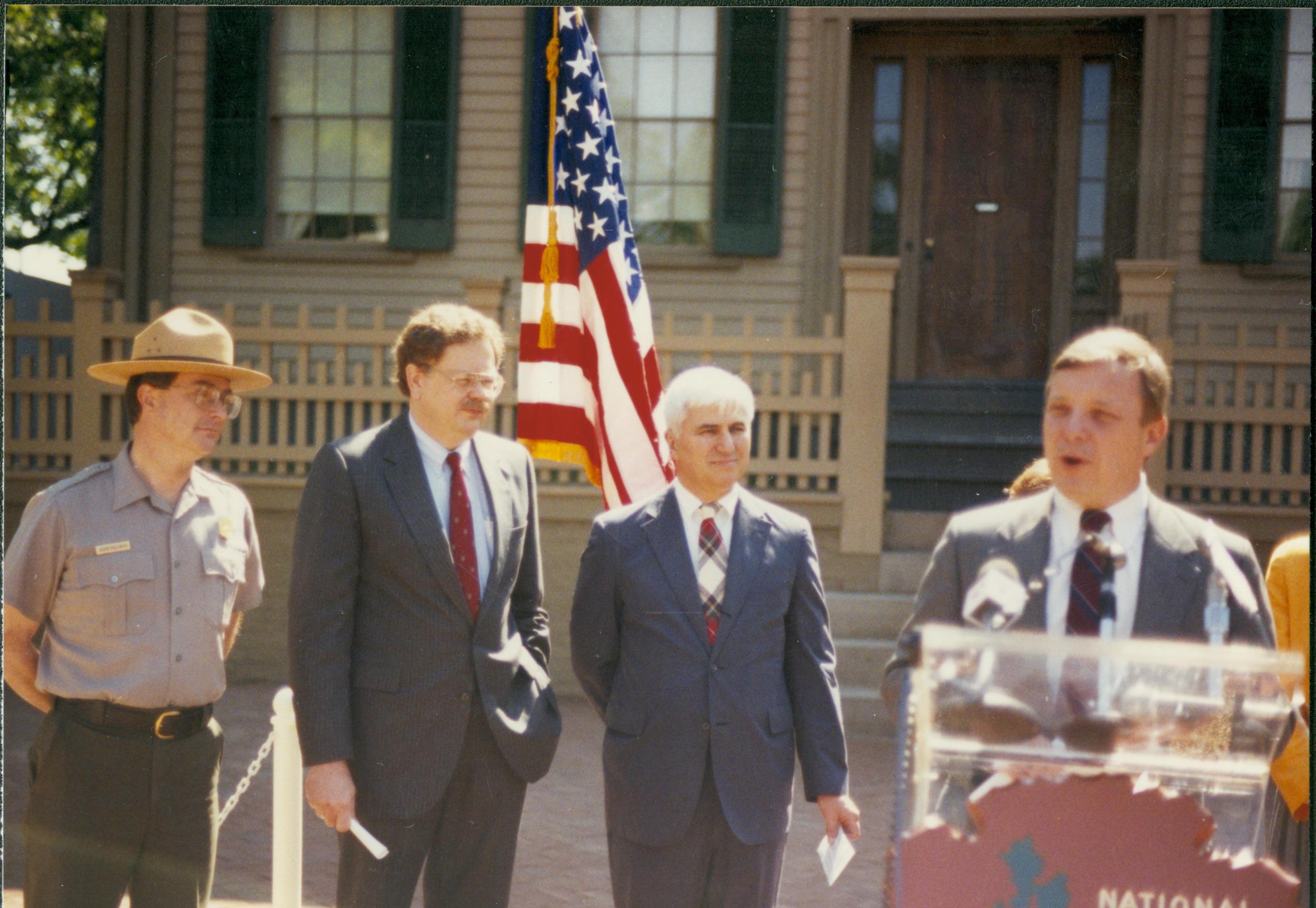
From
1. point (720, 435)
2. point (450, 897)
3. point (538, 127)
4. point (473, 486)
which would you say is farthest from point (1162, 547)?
point (538, 127)

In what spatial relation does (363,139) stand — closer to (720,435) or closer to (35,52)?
(35,52)

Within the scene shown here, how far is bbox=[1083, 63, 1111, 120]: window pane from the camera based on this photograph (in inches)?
363

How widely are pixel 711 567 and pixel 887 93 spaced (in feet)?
24.1

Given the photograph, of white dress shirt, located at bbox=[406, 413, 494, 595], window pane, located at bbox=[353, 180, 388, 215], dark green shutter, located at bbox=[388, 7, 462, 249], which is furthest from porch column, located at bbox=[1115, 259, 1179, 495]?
white dress shirt, located at bbox=[406, 413, 494, 595]

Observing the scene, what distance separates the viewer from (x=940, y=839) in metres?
2.21

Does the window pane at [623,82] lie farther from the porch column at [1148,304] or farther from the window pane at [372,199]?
the porch column at [1148,304]

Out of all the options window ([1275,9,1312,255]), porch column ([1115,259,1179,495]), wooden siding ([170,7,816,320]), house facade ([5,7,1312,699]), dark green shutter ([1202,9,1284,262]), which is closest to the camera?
window ([1275,9,1312,255])

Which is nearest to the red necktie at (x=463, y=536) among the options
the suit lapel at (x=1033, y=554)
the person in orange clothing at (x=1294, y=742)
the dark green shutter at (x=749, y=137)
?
the suit lapel at (x=1033, y=554)

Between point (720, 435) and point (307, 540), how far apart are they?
1.05 meters

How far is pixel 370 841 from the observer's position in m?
3.08

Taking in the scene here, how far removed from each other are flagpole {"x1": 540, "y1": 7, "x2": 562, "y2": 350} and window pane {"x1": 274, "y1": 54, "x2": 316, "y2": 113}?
5.58 m

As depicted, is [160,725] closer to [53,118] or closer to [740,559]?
[740,559]

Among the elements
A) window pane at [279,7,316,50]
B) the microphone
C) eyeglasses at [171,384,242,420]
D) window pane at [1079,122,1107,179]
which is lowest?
the microphone

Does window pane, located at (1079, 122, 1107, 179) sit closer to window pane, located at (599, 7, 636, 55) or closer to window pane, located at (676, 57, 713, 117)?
window pane, located at (676, 57, 713, 117)
